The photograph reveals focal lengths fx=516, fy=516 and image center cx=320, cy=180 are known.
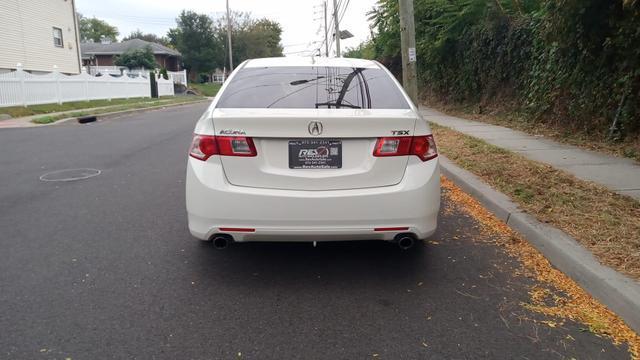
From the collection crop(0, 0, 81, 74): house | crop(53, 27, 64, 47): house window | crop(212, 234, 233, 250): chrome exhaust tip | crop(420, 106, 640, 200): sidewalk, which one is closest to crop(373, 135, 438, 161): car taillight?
crop(212, 234, 233, 250): chrome exhaust tip

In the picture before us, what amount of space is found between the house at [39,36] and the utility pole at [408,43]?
73.7ft

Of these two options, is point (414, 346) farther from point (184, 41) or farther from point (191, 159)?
point (184, 41)

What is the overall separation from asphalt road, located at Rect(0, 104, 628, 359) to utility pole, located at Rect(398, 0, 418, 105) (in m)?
5.85

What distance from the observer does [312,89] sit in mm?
4035

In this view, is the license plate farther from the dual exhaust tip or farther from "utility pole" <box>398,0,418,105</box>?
"utility pole" <box>398,0,418,105</box>

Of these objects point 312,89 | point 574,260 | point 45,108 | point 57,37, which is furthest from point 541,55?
point 57,37

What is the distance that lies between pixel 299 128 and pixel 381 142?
1.91 ft

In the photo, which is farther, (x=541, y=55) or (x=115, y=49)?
(x=115, y=49)

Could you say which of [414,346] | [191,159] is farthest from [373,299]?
[191,159]

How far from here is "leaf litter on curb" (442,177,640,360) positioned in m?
3.09

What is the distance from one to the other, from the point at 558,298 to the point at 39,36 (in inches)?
1225

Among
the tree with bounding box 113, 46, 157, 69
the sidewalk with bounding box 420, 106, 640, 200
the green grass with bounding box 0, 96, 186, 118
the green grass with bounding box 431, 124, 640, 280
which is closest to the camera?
the green grass with bounding box 431, 124, 640, 280

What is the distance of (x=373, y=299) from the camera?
11.6ft

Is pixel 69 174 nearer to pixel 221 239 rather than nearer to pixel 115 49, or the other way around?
pixel 221 239
